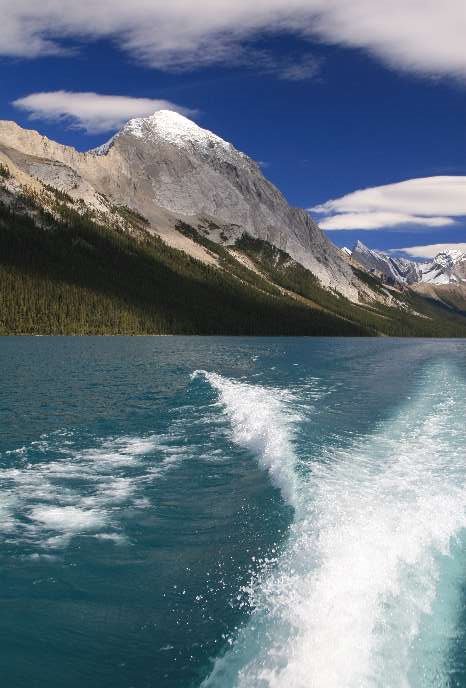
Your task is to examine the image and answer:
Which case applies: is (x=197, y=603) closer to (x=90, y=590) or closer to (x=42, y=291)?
(x=90, y=590)

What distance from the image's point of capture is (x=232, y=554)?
13.8 metres

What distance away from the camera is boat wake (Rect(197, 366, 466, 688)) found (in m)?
9.11

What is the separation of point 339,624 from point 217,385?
36.2m

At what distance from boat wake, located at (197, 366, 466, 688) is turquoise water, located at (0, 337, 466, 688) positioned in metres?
0.04

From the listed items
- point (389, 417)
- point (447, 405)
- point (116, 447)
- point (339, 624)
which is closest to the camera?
point (339, 624)

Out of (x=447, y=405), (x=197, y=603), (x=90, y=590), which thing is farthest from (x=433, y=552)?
(x=447, y=405)

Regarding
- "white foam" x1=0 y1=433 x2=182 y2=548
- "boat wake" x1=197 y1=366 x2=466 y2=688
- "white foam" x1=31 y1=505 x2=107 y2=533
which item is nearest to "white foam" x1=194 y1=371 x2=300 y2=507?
"boat wake" x1=197 y1=366 x2=466 y2=688

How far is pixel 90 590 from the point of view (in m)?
12.1

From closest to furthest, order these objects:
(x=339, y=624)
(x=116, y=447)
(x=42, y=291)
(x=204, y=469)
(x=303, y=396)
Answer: (x=339, y=624) < (x=204, y=469) < (x=116, y=447) < (x=303, y=396) < (x=42, y=291)

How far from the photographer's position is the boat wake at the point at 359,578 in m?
9.11

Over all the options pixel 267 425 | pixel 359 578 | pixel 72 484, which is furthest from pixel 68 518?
pixel 267 425

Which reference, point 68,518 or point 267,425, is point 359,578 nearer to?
point 68,518

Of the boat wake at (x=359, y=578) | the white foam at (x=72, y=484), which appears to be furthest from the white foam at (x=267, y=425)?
the white foam at (x=72, y=484)

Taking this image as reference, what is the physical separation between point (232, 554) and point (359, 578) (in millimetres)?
3338
